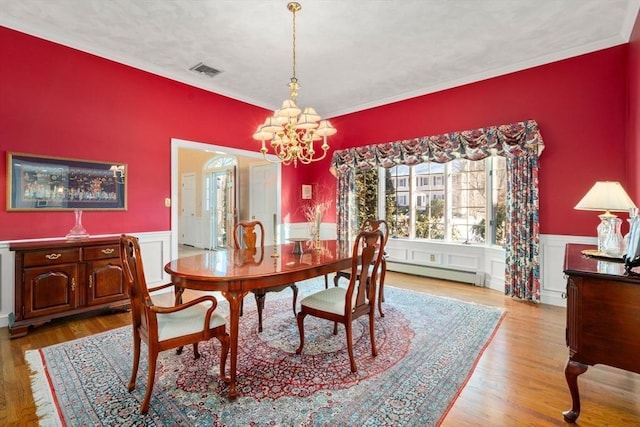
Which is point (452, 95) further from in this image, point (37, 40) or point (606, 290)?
point (37, 40)

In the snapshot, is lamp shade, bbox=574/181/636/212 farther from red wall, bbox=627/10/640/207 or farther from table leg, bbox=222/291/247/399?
table leg, bbox=222/291/247/399

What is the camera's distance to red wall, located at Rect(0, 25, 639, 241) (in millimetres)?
3111

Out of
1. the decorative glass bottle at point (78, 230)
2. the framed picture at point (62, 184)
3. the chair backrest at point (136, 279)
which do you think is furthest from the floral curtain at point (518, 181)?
the decorative glass bottle at point (78, 230)

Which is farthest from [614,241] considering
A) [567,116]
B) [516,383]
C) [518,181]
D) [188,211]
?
[188,211]

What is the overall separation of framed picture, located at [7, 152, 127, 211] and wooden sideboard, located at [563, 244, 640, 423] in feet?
14.4

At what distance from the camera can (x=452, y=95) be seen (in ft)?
14.7

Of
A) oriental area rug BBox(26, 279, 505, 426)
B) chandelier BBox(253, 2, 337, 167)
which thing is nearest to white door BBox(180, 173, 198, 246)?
oriental area rug BBox(26, 279, 505, 426)

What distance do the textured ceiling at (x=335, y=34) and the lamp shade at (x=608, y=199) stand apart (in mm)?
1706

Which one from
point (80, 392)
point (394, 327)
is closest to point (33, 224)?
point (80, 392)

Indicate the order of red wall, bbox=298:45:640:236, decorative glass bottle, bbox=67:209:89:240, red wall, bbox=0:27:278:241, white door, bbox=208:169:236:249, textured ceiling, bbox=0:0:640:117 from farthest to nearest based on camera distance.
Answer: white door, bbox=208:169:236:249 < red wall, bbox=298:45:640:236 < decorative glass bottle, bbox=67:209:89:240 < red wall, bbox=0:27:278:241 < textured ceiling, bbox=0:0:640:117

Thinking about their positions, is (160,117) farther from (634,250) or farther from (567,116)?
(567,116)

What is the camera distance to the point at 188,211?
27.6ft

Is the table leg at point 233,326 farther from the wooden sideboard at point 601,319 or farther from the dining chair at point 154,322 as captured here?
the wooden sideboard at point 601,319

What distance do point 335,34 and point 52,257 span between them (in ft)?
11.8
